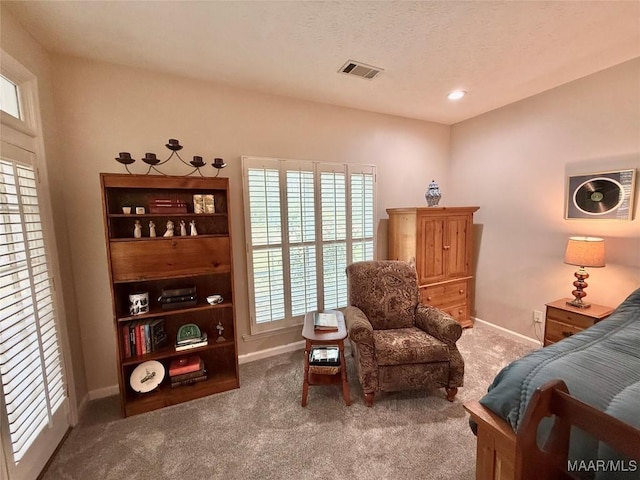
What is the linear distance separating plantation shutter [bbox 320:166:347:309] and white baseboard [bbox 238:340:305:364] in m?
0.52

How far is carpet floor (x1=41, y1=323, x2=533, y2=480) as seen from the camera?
59.2 inches

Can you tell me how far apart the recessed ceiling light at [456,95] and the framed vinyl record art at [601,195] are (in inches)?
51.0

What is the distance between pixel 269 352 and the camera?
2.74 metres

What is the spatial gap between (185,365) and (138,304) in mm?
658

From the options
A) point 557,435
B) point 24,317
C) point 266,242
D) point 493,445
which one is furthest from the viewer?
point 266,242

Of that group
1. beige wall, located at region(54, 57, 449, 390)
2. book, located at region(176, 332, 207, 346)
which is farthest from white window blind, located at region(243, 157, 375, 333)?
book, located at region(176, 332, 207, 346)

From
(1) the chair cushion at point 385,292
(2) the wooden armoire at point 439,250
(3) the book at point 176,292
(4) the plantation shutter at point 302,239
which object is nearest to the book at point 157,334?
(3) the book at point 176,292

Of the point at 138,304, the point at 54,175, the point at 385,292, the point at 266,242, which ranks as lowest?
the point at 385,292

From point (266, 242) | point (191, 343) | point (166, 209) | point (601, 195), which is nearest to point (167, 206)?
point (166, 209)

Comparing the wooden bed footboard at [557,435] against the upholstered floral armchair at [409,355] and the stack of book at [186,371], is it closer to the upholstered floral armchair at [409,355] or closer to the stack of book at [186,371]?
the upholstered floral armchair at [409,355]

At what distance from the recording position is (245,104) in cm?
247

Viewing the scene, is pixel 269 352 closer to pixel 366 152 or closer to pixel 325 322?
pixel 325 322

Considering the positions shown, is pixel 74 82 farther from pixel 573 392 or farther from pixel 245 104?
pixel 573 392

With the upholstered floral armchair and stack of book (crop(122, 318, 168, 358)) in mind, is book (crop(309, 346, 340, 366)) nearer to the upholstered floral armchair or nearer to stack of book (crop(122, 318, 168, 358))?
the upholstered floral armchair
